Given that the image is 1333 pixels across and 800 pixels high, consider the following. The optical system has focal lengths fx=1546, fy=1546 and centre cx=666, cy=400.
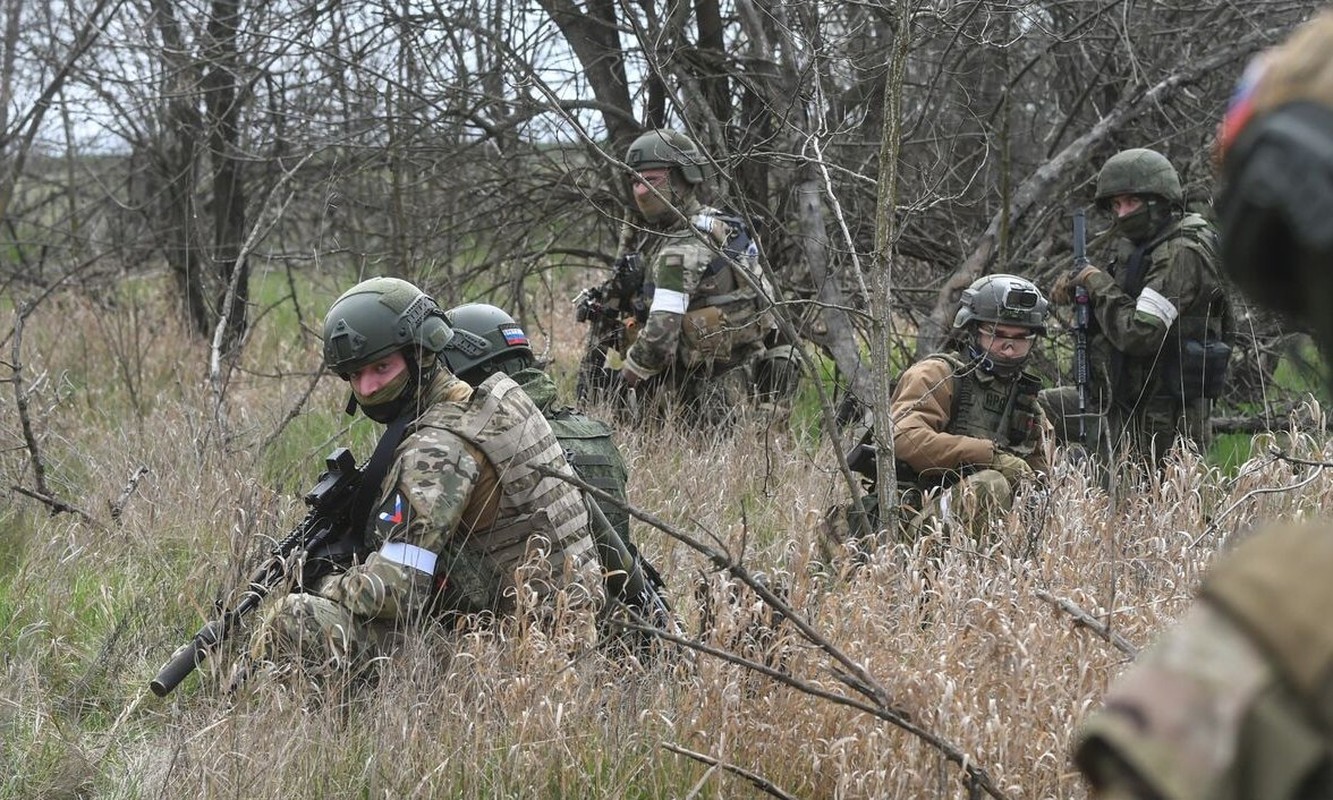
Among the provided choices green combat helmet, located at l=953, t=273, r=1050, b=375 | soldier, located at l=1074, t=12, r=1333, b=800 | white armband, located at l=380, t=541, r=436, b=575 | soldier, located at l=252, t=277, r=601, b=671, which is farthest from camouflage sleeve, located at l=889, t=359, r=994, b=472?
soldier, located at l=1074, t=12, r=1333, b=800

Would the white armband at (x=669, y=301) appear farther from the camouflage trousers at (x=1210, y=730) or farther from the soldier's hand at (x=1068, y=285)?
the camouflage trousers at (x=1210, y=730)

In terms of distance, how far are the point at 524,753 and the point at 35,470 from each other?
2921 mm

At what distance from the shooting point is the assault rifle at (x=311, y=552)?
374cm

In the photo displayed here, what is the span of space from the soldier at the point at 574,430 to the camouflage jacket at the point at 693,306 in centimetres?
229

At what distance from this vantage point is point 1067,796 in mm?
2895

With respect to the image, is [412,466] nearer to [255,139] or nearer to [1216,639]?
[1216,639]

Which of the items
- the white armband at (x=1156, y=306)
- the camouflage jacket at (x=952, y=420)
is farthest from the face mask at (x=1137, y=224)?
the camouflage jacket at (x=952, y=420)

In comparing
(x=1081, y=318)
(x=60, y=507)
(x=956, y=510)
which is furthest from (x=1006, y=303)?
(x=60, y=507)

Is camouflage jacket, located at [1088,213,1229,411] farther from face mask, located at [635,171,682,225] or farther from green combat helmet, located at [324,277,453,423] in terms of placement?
green combat helmet, located at [324,277,453,423]

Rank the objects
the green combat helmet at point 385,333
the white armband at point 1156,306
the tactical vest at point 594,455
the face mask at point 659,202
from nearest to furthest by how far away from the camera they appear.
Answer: the green combat helmet at point 385,333
the tactical vest at point 594,455
the white armband at point 1156,306
the face mask at point 659,202

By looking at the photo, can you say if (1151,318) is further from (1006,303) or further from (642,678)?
(642,678)

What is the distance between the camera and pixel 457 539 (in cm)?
408

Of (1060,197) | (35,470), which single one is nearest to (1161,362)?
(1060,197)

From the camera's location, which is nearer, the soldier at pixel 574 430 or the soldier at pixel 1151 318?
the soldier at pixel 574 430
